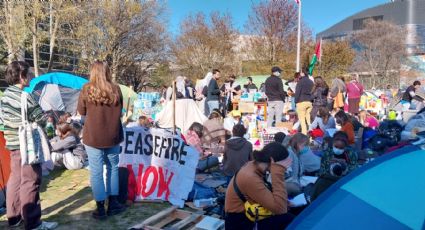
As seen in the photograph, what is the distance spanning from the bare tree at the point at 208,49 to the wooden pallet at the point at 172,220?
27.8 m

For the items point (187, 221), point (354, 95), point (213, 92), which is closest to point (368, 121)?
point (354, 95)

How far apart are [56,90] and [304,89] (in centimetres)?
945

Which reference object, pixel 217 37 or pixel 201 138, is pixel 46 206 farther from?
pixel 217 37

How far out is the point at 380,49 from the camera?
39031 mm

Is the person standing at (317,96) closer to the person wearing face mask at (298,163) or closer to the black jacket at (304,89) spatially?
the black jacket at (304,89)

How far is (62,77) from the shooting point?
15289mm

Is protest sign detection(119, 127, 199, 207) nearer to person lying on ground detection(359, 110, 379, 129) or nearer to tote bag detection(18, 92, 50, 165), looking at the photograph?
tote bag detection(18, 92, 50, 165)

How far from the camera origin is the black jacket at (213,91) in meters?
11.4

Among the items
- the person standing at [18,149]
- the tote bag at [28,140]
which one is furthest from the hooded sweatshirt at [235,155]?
the tote bag at [28,140]

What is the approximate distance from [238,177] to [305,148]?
3294 mm

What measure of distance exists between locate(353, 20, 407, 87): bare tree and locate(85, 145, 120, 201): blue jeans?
36.6 meters

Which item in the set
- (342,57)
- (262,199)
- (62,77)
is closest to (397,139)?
(262,199)

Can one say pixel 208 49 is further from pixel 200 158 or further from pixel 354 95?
pixel 200 158

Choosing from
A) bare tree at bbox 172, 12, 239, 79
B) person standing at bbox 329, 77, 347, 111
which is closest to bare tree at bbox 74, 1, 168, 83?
bare tree at bbox 172, 12, 239, 79
